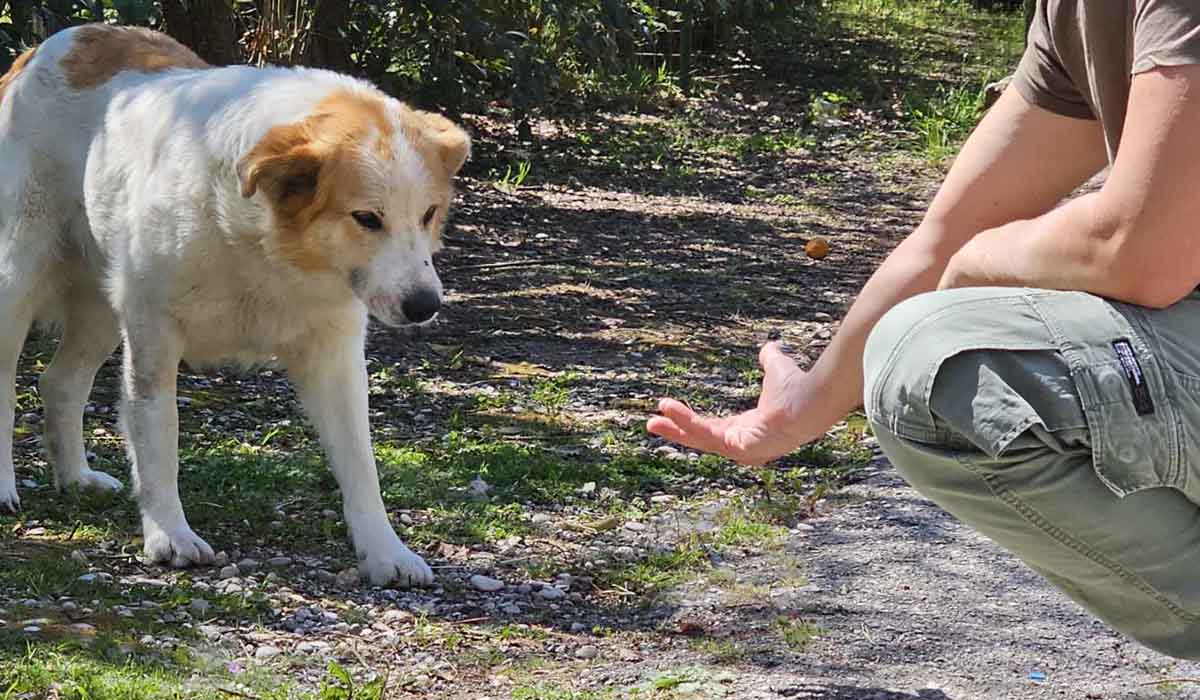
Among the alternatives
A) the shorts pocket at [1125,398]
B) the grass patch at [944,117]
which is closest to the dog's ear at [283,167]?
the shorts pocket at [1125,398]

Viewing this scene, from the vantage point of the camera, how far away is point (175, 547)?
4.00 m

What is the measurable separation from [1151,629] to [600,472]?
255 cm

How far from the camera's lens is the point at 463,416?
212 inches

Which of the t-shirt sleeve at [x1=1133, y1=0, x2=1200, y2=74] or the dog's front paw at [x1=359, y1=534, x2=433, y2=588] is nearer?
the t-shirt sleeve at [x1=1133, y1=0, x2=1200, y2=74]

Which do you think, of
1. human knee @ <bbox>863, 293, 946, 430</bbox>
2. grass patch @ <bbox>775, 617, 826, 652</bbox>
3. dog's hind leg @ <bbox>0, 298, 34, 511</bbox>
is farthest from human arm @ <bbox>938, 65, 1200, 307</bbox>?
dog's hind leg @ <bbox>0, 298, 34, 511</bbox>

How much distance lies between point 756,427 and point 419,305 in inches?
48.0

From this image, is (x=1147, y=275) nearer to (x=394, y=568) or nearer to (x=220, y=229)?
(x=394, y=568)

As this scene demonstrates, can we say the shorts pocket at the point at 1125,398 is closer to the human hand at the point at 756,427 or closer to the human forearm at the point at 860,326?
the human forearm at the point at 860,326

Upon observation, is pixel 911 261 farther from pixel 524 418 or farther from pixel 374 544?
pixel 524 418

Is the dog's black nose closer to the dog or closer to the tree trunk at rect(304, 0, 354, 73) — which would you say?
the dog

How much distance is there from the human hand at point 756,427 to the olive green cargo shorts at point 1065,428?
357 mm

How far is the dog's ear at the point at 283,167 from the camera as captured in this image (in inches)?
150

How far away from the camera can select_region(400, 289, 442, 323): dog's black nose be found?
3.78 metres

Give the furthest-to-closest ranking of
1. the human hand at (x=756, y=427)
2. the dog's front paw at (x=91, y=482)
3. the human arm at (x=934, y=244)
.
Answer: the dog's front paw at (x=91, y=482)
the human hand at (x=756, y=427)
the human arm at (x=934, y=244)
